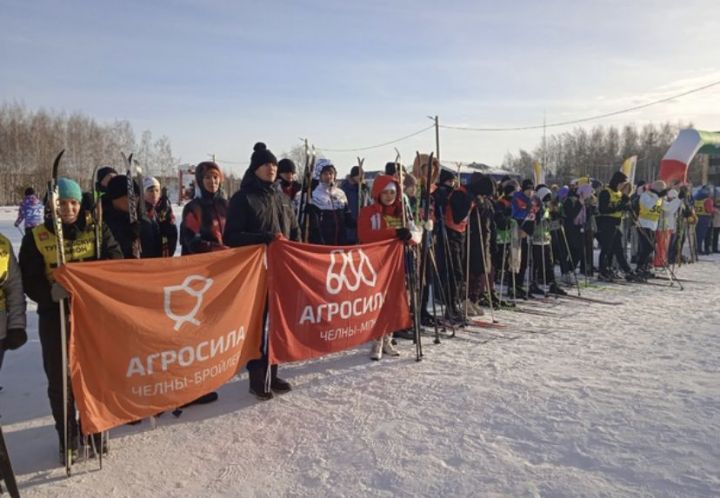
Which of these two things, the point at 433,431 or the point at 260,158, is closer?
the point at 433,431

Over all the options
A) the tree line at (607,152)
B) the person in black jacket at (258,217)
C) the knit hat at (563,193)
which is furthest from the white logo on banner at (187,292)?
the tree line at (607,152)

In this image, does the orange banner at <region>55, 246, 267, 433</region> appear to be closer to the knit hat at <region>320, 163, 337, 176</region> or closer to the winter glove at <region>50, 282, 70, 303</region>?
the winter glove at <region>50, 282, 70, 303</region>

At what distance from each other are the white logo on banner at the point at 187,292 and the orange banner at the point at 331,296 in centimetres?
68

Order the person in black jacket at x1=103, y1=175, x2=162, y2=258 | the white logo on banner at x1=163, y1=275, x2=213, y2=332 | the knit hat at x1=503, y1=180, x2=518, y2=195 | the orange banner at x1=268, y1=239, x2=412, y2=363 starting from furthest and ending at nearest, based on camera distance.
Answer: the knit hat at x1=503, y1=180, x2=518, y2=195, the orange banner at x1=268, y1=239, x2=412, y2=363, the person in black jacket at x1=103, y1=175, x2=162, y2=258, the white logo on banner at x1=163, y1=275, x2=213, y2=332

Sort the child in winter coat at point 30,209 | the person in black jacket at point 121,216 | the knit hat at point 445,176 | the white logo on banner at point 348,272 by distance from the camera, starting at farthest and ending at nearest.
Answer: the child in winter coat at point 30,209
the knit hat at point 445,176
the white logo on banner at point 348,272
the person in black jacket at point 121,216

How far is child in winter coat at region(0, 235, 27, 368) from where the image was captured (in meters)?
3.04

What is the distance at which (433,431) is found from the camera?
354 centimetres

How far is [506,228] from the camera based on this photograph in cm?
838

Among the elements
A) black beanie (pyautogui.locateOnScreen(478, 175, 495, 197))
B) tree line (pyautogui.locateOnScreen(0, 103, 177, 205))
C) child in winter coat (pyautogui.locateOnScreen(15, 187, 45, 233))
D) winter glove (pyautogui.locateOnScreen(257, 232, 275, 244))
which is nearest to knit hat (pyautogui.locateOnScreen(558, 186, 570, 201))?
black beanie (pyautogui.locateOnScreen(478, 175, 495, 197))

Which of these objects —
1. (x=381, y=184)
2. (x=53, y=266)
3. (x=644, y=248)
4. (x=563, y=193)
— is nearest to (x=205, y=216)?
(x=53, y=266)

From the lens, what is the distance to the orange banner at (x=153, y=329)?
3100mm

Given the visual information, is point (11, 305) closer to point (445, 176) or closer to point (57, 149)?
point (445, 176)

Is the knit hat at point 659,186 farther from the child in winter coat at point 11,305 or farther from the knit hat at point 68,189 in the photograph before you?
the child in winter coat at point 11,305

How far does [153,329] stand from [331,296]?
5.59 feet
